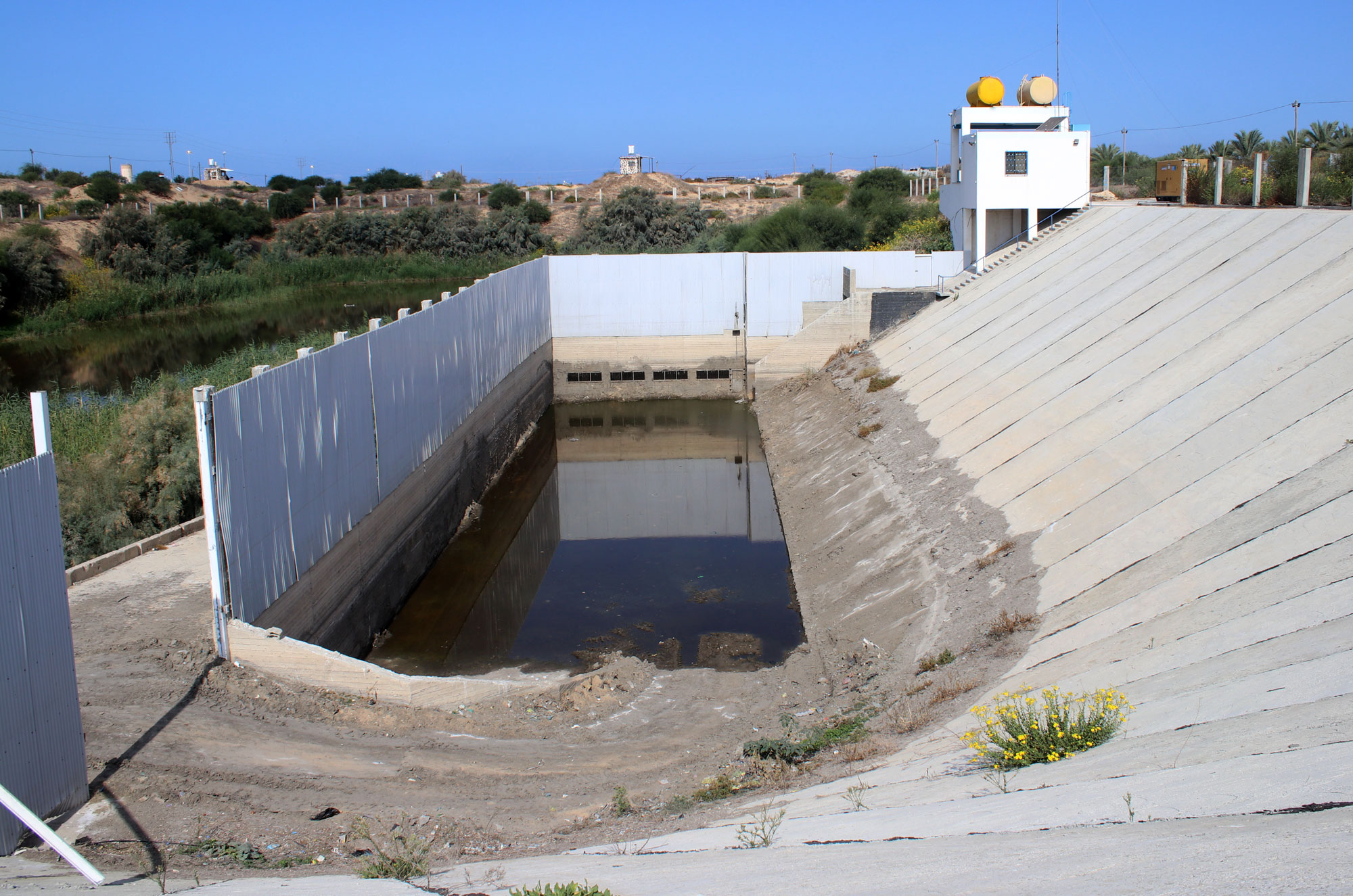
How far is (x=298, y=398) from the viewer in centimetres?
1256

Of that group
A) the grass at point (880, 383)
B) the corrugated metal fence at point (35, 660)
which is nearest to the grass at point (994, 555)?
the corrugated metal fence at point (35, 660)

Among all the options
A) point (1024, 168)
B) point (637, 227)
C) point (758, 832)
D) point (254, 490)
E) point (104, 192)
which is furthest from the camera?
point (104, 192)

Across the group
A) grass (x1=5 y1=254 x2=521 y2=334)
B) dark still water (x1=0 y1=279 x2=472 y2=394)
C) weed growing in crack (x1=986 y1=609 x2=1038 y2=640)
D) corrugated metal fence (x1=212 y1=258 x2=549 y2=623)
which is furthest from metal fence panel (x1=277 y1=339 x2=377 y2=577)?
grass (x1=5 y1=254 x2=521 y2=334)

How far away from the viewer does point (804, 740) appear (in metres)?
9.55

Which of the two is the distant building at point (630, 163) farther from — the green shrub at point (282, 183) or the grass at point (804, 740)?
the grass at point (804, 740)

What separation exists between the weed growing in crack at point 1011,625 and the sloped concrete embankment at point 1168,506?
23 centimetres

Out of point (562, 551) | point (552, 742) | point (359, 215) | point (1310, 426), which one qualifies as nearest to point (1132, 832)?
point (552, 742)

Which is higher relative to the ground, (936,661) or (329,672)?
(329,672)

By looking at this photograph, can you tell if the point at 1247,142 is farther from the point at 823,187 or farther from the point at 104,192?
the point at 104,192

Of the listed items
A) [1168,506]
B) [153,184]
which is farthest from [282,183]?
[1168,506]

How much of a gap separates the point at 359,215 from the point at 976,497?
5870 centimetres

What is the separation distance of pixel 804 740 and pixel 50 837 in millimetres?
6072

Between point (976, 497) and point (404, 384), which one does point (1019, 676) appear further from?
point (404, 384)

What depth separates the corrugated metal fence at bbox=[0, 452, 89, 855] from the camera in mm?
6781
